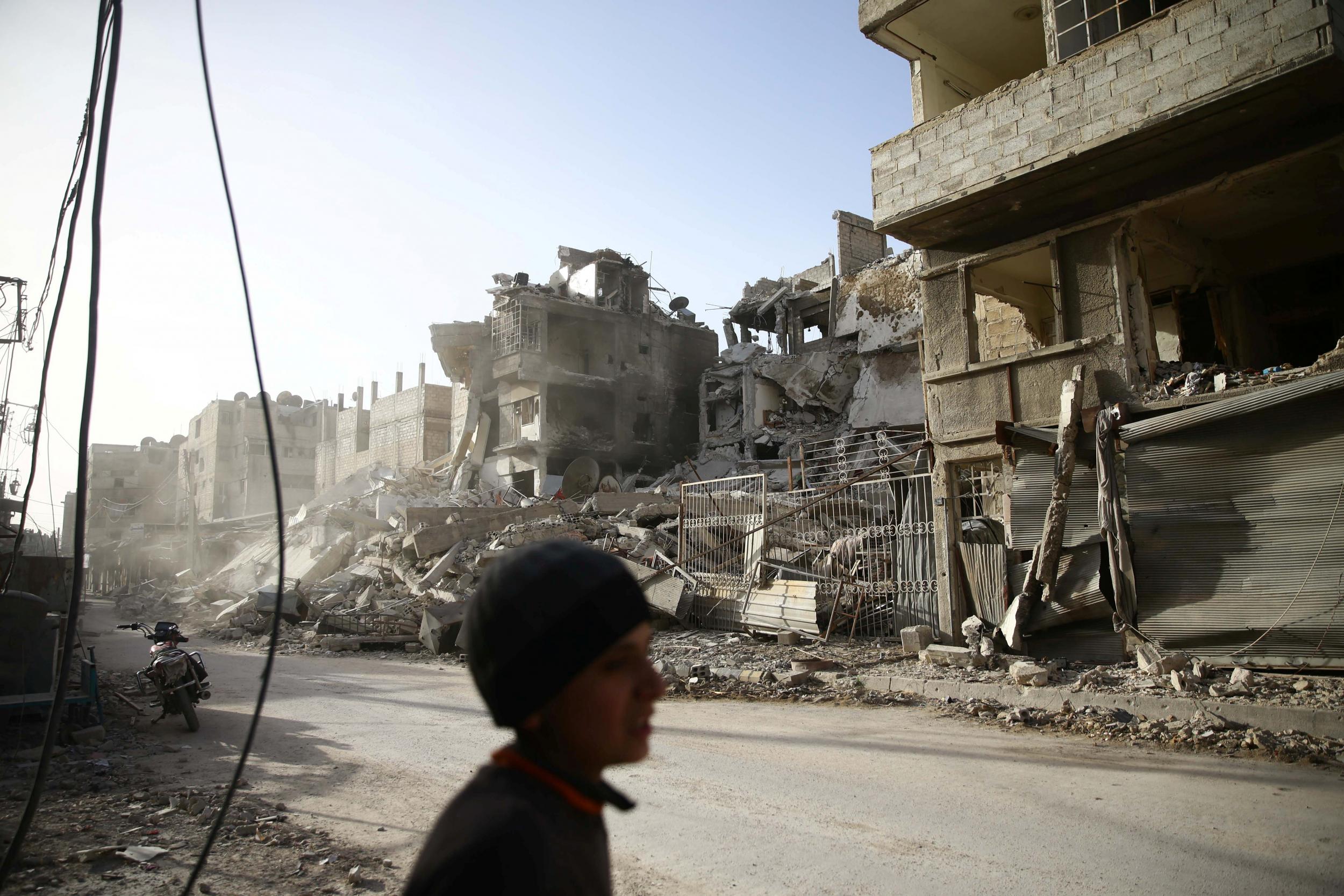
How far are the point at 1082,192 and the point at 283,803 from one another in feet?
34.9

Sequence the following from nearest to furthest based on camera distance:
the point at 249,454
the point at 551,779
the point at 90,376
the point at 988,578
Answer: the point at 551,779 < the point at 90,376 < the point at 988,578 < the point at 249,454

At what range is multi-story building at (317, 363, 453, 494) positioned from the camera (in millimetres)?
46844

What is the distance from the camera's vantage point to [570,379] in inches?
1389

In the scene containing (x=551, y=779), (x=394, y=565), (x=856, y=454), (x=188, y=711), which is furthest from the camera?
(x=856, y=454)

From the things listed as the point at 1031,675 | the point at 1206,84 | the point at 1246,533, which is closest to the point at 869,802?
the point at 1031,675

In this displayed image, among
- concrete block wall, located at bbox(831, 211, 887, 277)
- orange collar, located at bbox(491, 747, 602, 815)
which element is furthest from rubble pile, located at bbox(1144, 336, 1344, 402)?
concrete block wall, located at bbox(831, 211, 887, 277)

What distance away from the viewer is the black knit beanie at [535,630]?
1.20m

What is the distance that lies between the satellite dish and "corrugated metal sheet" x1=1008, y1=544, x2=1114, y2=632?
25845 mm

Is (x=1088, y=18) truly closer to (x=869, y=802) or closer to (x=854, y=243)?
(x=869, y=802)

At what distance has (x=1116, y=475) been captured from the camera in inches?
384

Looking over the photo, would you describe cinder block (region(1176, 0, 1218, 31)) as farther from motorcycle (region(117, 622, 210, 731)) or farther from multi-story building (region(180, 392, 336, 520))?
multi-story building (region(180, 392, 336, 520))

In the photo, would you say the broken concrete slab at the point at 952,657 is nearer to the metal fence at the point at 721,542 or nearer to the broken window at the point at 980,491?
the broken window at the point at 980,491

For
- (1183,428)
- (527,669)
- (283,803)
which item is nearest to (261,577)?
(283,803)

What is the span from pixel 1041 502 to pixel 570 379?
26572 mm
